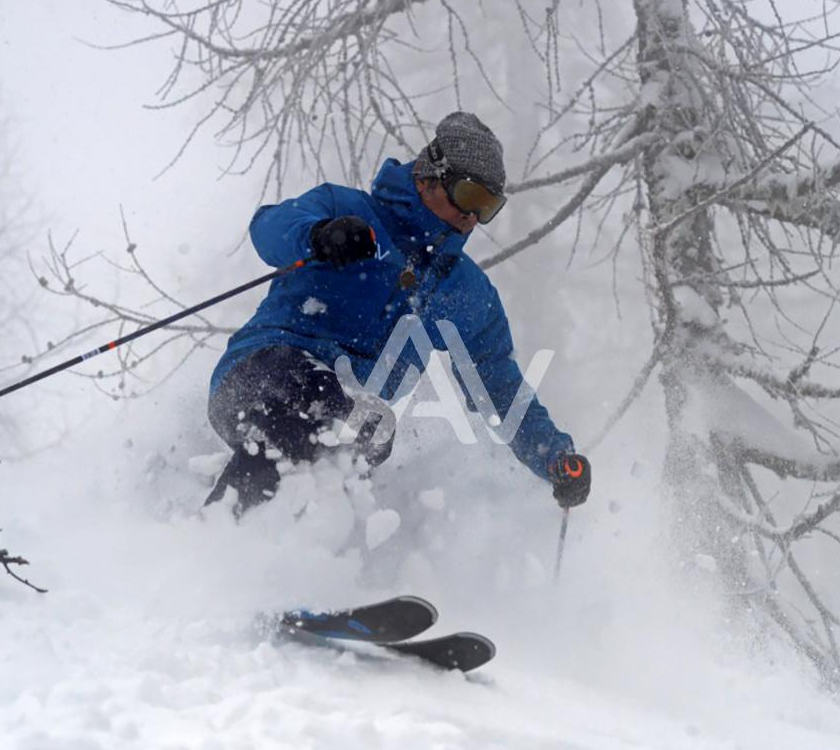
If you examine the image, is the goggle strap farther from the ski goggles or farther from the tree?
the tree

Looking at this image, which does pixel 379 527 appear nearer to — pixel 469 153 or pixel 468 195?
pixel 468 195

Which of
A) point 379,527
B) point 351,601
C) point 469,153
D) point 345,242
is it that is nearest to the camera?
point 345,242

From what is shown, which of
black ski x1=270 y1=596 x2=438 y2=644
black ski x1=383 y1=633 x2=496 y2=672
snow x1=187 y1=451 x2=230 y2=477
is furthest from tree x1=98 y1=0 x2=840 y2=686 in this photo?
black ski x1=270 y1=596 x2=438 y2=644

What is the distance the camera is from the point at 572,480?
3.20 meters

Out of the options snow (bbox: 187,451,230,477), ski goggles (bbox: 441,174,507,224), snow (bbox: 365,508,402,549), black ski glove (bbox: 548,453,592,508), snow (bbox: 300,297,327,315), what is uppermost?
ski goggles (bbox: 441,174,507,224)

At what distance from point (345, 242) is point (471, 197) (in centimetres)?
60

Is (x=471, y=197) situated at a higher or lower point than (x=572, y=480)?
higher

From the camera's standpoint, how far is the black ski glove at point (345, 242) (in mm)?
2691

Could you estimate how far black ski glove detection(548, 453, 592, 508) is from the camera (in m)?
3.20

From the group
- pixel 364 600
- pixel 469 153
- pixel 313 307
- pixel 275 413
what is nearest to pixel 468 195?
pixel 469 153

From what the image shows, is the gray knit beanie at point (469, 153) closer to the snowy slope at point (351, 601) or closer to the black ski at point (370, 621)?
the snowy slope at point (351, 601)

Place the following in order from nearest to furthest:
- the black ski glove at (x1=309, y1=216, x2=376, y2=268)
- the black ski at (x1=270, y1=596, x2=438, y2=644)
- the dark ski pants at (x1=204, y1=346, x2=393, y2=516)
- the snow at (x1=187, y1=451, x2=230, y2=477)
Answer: the black ski at (x1=270, y1=596, x2=438, y2=644) < the black ski glove at (x1=309, y1=216, x2=376, y2=268) < the dark ski pants at (x1=204, y1=346, x2=393, y2=516) < the snow at (x1=187, y1=451, x2=230, y2=477)

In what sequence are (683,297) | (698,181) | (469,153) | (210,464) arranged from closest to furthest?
1. (469,153)
2. (210,464)
3. (698,181)
4. (683,297)

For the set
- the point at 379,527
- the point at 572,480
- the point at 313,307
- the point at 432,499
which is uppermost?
the point at 313,307
